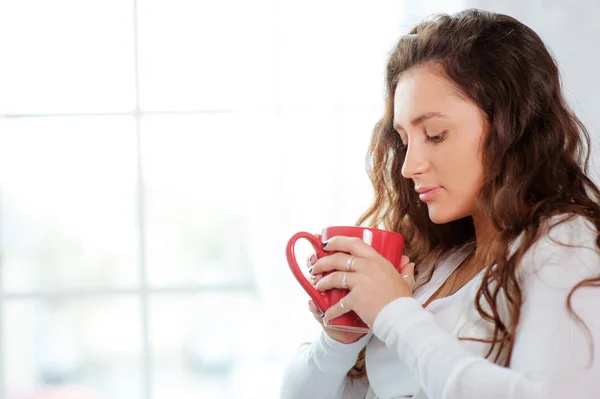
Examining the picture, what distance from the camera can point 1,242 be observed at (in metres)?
1.93

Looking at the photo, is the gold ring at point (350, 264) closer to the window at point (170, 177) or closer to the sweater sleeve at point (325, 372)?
the sweater sleeve at point (325, 372)

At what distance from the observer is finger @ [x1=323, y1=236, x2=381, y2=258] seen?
103 cm

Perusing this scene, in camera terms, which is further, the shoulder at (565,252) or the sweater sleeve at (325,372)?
the sweater sleeve at (325,372)

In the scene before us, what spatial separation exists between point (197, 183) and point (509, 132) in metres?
1.02

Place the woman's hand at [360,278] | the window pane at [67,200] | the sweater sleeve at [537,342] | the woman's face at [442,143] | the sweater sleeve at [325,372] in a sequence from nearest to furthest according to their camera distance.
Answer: the sweater sleeve at [537,342] → the woman's hand at [360,278] → the woman's face at [442,143] → the sweater sleeve at [325,372] → the window pane at [67,200]

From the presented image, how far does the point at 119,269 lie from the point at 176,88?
18.4 inches

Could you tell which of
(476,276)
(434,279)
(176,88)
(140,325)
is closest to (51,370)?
(140,325)

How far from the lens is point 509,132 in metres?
1.11

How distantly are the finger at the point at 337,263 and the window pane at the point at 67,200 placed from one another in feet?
3.22

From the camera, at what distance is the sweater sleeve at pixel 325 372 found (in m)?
1.22

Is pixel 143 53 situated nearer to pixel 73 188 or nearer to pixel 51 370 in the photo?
pixel 73 188

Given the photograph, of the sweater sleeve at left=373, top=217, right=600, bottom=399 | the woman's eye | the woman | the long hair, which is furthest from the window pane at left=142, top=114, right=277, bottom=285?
the sweater sleeve at left=373, top=217, right=600, bottom=399

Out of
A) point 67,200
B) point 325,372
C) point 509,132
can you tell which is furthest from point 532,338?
point 67,200

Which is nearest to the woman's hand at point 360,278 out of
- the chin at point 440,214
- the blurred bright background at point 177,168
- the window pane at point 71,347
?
the chin at point 440,214
